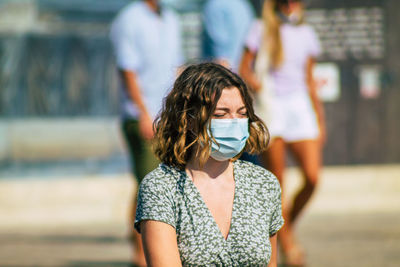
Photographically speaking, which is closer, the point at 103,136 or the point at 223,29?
the point at 223,29

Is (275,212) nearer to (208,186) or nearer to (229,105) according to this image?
(208,186)

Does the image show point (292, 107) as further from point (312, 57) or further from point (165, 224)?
point (165, 224)

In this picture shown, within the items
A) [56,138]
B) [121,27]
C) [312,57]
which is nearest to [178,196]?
[121,27]

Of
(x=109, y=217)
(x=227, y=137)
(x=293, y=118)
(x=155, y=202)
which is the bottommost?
(x=109, y=217)

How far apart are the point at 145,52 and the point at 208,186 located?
260 cm

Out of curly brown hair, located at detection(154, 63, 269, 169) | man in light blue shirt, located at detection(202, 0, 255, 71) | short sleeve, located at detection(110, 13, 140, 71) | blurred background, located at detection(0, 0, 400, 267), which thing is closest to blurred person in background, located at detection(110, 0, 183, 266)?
short sleeve, located at detection(110, 13, 140, 71)

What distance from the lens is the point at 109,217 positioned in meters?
8.52

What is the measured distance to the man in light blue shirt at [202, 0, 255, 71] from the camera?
5770mm

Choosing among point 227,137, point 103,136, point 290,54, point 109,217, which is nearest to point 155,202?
point 227,137

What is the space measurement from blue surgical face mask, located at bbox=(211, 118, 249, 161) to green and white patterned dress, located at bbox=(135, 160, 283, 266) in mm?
112

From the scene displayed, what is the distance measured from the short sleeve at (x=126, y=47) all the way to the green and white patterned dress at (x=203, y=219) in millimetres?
2514

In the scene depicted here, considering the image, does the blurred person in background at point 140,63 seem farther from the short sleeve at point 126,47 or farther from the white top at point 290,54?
the white top at point 290,54

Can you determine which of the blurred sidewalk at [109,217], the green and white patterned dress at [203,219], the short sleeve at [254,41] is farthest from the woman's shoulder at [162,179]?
the blurred sidewalk at [109,217]

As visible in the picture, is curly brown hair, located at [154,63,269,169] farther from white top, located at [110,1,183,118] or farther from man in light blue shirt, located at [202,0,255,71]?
man in light blue shirt, located at [202,0,255,71]
